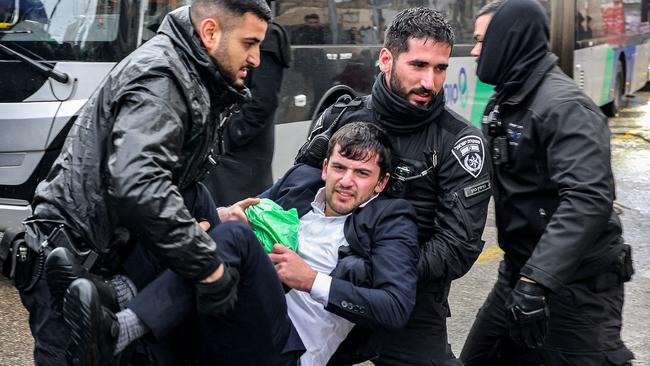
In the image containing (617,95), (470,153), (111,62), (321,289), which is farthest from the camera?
(617,95)

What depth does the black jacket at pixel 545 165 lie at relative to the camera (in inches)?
117

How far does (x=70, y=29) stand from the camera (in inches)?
234

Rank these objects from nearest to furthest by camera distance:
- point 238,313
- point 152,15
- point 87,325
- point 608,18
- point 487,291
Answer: point 87,325, point 238,313, point 487,291, point 152,15, point 608,18

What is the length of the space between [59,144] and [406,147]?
10.1ft

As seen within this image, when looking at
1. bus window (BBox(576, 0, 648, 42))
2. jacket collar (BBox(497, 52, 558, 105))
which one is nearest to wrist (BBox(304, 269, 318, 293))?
jacket collar (BBox(497, 52, 558, 105))

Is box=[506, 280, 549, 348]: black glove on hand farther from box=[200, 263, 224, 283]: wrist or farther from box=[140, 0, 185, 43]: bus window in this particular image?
box=[140, 0, 185, 43]: bus window

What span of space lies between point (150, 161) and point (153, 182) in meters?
0.06

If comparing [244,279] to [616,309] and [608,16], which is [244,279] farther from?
[608,16]

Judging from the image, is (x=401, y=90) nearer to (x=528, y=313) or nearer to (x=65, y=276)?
(x=528, y=313)

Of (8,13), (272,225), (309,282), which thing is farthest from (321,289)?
(8,13)

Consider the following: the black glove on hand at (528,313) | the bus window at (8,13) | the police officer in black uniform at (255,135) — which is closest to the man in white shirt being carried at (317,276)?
the black glove on hand at (528,313)

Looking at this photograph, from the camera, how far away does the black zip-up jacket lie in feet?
9.72

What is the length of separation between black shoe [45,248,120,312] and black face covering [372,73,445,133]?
3.89 ft

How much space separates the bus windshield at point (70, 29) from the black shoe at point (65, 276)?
363 centimetres
